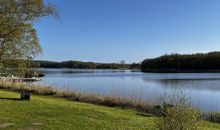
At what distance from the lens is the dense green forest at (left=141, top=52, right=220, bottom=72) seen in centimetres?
14425

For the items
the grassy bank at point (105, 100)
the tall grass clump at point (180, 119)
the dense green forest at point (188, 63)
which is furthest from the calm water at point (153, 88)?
the dense green forest at point (188, 63)

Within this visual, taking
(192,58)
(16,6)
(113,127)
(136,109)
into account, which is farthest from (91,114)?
(192,58)

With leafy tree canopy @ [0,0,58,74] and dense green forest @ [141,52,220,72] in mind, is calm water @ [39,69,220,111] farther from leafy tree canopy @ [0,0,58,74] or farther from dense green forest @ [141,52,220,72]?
dense green forest @ [141,52,220,72]

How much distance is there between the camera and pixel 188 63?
154m

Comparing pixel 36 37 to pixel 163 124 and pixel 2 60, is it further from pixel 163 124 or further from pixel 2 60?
pixel 163 124

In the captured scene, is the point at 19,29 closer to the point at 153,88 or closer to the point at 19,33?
the point at 19,33

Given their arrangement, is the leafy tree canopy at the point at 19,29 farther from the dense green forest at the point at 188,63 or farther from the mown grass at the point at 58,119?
the dense green forest at the point at 188,63

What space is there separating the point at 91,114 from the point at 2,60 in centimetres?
399

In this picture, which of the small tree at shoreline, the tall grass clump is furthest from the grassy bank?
the tall grass clump

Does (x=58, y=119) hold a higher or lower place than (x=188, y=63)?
lower

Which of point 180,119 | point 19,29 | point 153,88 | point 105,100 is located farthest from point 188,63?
point 180,119

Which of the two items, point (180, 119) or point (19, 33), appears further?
point (19, 33)

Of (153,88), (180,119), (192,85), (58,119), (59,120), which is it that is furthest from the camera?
(192,85)

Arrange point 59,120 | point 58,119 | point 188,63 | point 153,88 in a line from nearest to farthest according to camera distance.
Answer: point 59,120 < point 58,119 < point 153,88 < point 188,63
